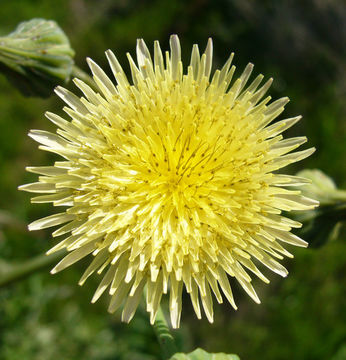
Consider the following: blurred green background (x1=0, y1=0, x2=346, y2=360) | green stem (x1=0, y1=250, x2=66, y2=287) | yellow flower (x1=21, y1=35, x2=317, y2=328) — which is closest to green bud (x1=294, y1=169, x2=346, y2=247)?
yellow flower (x1=21, y1=35, x2=317, y2=328)

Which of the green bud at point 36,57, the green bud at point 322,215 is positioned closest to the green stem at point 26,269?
the green bud at point 36,57

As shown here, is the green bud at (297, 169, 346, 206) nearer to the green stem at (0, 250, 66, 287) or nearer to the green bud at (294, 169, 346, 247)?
the green bud at (294, 169, 346, 247)

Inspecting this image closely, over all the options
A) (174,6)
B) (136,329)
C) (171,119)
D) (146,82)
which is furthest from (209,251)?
(174,6)

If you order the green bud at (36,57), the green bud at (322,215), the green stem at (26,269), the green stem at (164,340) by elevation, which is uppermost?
the green bud at (36,57)

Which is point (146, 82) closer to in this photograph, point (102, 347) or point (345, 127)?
point (102, 347)

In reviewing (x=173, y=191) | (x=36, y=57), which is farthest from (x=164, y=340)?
(x=36, y=57)

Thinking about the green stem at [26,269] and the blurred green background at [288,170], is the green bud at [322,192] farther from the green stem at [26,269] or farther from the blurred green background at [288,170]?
the green stem at [26,269]
